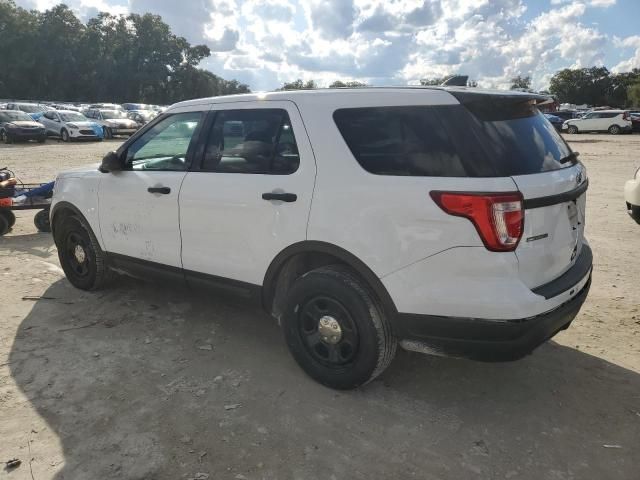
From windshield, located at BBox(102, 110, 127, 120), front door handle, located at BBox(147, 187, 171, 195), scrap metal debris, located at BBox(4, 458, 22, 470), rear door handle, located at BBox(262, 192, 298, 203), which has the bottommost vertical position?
scrap metal debris, located at BBox(4, 458, 22, 470)

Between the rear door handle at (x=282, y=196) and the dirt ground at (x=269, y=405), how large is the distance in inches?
38.8

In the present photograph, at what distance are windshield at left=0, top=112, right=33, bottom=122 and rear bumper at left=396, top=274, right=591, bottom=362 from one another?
26810mm

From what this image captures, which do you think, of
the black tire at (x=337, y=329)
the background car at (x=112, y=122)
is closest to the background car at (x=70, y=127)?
the background car at (x=112, y=122)

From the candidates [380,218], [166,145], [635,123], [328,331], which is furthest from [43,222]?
[635,123]

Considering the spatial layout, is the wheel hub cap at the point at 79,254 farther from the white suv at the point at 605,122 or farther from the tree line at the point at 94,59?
the tree line at the point at 94,59

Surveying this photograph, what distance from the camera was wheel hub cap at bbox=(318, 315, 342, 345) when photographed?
3.13 meters

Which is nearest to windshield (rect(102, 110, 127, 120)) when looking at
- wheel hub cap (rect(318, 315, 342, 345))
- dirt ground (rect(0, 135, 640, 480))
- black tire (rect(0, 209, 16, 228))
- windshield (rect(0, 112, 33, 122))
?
windshield (rect(0, 112, 33, 122))

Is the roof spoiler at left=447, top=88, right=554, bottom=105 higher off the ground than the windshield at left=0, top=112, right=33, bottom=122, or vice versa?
the windshield at left=0, top=112, right=33, bottom=122

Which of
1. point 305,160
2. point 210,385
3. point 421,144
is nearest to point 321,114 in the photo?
→ point 305,160

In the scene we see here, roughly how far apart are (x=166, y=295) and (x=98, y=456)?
235cm

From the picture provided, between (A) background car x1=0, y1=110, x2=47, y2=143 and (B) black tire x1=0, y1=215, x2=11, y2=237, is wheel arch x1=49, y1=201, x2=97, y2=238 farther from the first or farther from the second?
(A) background car x1=0, y1=110, x2=47, y2=143

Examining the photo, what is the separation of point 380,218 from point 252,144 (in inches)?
46.1

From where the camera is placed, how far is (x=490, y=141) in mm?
2645

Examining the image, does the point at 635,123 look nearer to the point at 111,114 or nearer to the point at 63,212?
the point at 111,114
